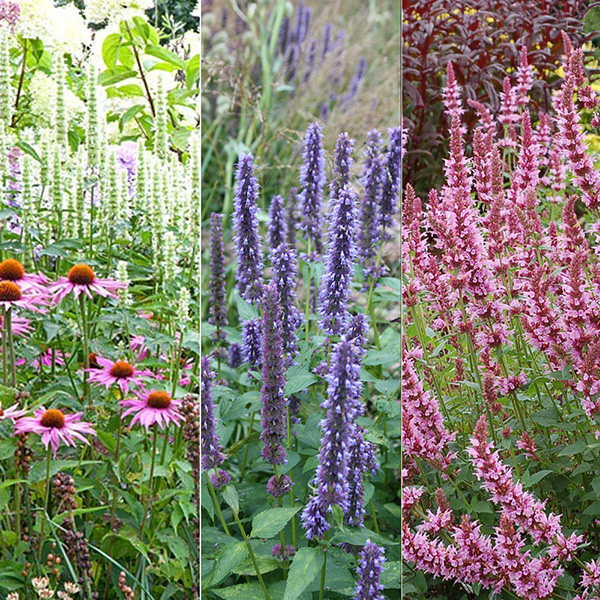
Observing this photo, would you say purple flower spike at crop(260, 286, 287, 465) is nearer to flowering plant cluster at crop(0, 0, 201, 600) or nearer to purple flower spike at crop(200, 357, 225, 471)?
purple flower spike at crop(200, 357, 225, 471)

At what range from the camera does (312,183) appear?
146cm

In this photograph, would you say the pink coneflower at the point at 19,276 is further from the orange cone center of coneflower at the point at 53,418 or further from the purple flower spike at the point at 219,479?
the purple flower spike at the point at 219,479

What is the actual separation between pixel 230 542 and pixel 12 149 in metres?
1.01

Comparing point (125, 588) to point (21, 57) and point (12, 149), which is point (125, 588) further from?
point (21, 57)

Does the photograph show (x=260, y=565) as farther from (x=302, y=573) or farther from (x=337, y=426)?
(x=337, y=426)

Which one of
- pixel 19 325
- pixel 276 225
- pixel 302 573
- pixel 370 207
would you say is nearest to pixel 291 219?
pixel 276 225

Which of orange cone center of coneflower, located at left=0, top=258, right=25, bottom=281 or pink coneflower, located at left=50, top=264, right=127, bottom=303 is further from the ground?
orange cone center of coneflower, located at left=0, top=258, right=25, bottom=281

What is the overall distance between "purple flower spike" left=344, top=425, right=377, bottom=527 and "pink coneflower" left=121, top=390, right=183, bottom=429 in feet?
1.52

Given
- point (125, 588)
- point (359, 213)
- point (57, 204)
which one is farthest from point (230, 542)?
point (57, 204)

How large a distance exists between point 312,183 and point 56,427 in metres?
0.78

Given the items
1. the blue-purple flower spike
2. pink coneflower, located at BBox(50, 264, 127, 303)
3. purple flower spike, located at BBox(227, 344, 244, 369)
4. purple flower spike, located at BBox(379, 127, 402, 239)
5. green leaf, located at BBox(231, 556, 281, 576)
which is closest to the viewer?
the blue-purple flower spike

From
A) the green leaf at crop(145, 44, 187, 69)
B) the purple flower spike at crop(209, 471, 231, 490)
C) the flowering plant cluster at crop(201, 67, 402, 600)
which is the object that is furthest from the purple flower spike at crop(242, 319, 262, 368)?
the green leaf at crop(145, 44, 187, 69)

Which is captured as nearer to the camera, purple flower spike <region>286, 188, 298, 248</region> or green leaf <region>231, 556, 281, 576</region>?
green leaf <region>231, 556, 281, 576</region>

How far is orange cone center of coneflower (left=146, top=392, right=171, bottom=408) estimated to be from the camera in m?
1.60
